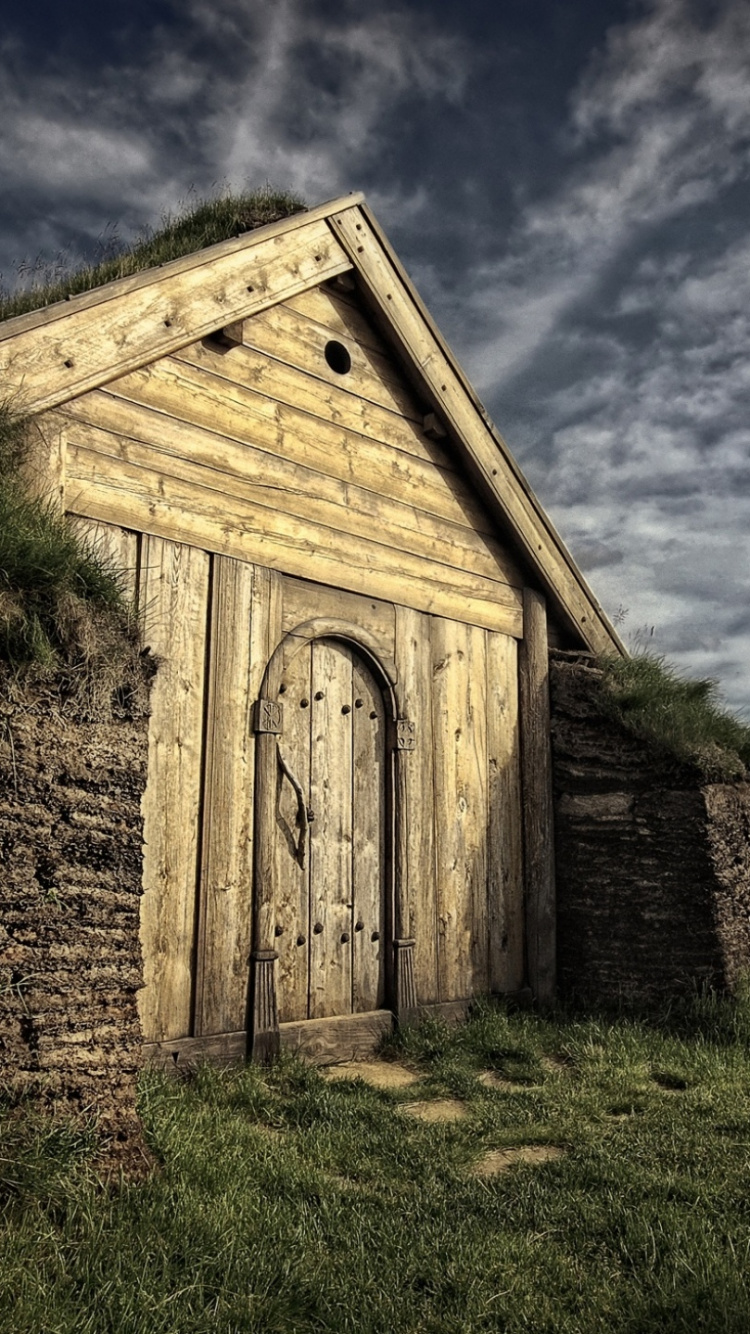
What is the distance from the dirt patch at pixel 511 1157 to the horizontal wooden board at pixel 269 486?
361 centimetres

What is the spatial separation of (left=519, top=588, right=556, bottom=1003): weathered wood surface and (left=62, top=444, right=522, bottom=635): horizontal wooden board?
0.21 m

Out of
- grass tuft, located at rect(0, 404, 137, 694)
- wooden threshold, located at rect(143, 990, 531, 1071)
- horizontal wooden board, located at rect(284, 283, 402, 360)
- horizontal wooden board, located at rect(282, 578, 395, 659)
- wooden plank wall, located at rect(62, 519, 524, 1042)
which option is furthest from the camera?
horizontal wooden board, located at rect(284, 283, 402, 360)

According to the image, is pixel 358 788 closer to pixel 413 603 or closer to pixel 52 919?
pixel 413 603

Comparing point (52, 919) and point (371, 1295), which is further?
point (52, 919)

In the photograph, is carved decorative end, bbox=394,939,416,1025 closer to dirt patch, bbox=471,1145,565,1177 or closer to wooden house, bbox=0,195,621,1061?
wooden house, bbox=0,195,621,1061

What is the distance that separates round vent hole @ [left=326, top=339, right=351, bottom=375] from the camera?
6.80 m

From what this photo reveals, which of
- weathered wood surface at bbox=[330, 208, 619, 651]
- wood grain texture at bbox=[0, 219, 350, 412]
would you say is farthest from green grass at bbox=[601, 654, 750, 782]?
wood grain texture at bbox=[0, 219, 350, 412]

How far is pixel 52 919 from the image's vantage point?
3443mm

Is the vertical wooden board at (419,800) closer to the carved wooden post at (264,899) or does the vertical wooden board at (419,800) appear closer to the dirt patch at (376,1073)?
the dirt patch at (376,1073)

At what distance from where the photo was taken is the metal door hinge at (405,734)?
6.55 meters

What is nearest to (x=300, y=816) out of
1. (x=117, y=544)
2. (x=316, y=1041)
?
(x=316, y=1041)

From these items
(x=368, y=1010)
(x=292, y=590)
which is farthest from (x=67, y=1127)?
(x=292, y=590)

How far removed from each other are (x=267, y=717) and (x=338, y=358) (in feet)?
9.03

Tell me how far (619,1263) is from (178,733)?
126 inches
